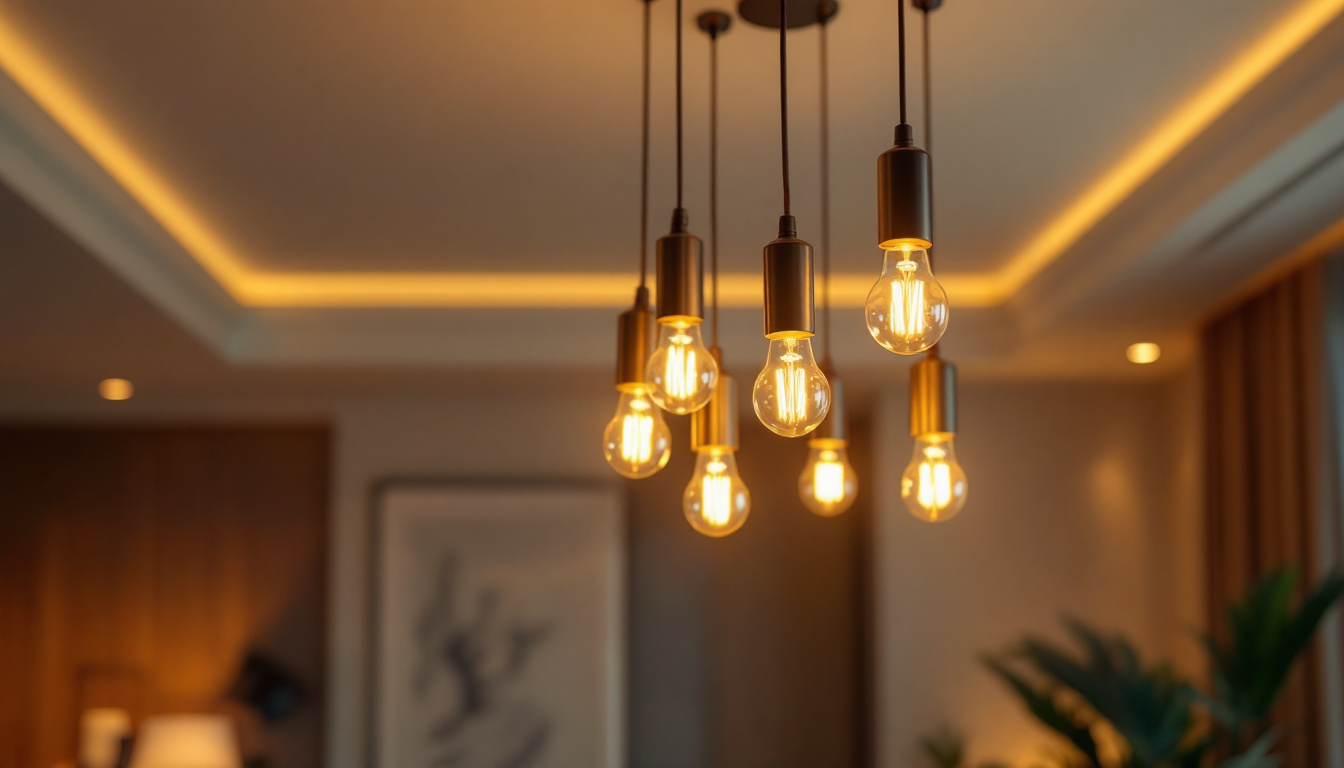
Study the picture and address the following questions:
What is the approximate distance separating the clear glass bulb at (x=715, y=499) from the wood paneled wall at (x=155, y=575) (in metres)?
2.76

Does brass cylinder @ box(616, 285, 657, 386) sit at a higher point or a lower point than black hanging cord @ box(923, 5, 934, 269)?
lower

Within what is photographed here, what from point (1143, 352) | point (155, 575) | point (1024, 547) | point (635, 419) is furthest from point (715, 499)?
point (155, 575)

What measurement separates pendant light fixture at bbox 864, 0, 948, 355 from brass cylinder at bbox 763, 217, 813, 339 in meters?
0.10

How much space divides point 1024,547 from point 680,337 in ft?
9.23

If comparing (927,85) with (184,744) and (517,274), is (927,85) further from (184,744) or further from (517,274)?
(184,744)

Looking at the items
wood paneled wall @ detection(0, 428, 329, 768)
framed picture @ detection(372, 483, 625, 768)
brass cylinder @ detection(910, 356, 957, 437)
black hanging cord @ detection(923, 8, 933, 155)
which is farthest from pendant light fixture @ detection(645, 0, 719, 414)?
wood paneled wall @ detection(0, 428, 329, 768)

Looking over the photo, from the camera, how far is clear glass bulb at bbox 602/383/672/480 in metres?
1.98

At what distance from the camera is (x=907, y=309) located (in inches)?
62.3

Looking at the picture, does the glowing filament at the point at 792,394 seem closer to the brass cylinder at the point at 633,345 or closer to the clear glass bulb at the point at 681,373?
the clear glass bulb at the point at 681,373

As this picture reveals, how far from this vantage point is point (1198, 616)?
4.11 meters

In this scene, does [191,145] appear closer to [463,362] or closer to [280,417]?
[463,362]

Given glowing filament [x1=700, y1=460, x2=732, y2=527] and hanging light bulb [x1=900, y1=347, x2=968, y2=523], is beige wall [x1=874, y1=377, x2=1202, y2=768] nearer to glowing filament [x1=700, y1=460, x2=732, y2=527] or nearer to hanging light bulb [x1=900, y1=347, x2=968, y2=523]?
hanging light bulb [x1=900, y1=347, x2=968, y2=523]

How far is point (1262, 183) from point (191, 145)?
212cm

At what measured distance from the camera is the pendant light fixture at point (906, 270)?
157cm
